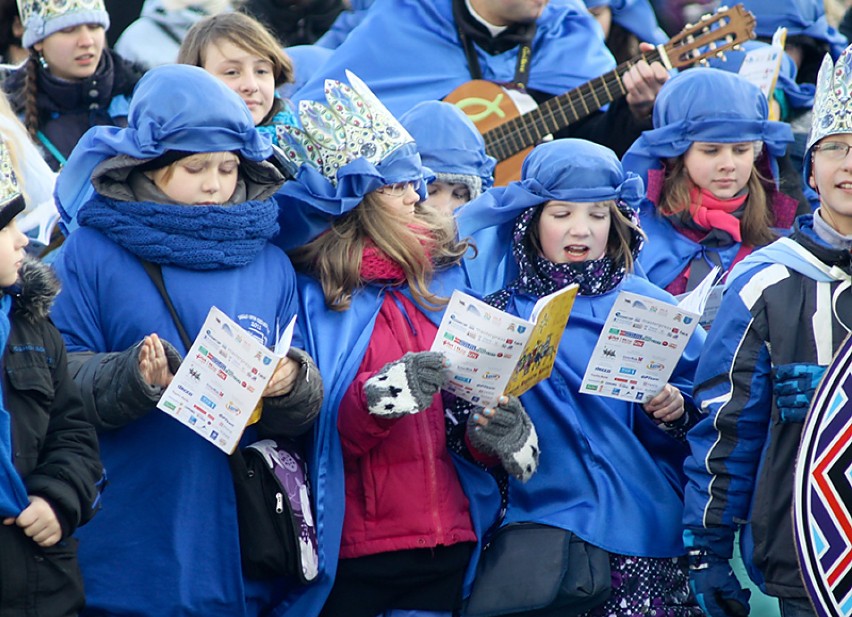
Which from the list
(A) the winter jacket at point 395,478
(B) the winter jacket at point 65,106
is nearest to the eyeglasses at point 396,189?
(A) the winter jacket at point 395,478

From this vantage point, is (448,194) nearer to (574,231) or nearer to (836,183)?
(574,231)

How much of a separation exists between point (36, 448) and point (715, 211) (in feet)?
10.8

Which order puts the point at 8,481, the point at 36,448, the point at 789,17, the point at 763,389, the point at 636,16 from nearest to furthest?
1. the point at 8,481
2. the point at 36,448
3. the point at 763,389
4. the point at 789,17
5. the point at 636,16

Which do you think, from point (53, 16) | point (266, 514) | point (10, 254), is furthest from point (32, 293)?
point (53, 16)

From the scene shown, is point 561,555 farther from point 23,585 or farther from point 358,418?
point 23,585

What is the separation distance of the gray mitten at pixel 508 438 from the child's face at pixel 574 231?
2.20ft

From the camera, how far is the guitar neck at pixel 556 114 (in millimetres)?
7652

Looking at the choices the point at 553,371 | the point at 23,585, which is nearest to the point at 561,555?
the point at 553,371

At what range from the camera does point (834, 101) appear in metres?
4.82

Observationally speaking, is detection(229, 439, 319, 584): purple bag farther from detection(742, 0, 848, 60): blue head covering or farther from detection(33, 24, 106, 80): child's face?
detection(742, 0, 848, 60): blue head covering

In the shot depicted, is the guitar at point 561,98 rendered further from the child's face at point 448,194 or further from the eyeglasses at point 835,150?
the eyeglasses at point 835,150

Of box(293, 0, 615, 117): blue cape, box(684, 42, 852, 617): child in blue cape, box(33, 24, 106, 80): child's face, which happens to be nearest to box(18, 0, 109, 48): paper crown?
box(33, 24, 106, 80): child's face

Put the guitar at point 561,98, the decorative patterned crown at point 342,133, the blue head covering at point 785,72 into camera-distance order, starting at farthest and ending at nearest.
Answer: the blue head covering at point 785,72 → the guitar at point 561,98 → the decorative patterned crown at point 342,133

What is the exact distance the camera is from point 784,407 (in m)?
4.64
